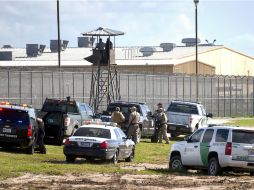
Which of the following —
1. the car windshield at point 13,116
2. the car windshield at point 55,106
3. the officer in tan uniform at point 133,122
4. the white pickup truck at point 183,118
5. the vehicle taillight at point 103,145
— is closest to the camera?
the vehicle taillight at point 103,145

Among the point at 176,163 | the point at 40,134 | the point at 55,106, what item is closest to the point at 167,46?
the point at 55,106

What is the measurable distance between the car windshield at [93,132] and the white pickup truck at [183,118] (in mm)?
15791

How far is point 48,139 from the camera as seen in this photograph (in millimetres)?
34781

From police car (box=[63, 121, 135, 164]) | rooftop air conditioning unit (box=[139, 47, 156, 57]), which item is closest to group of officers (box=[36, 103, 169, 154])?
police car (box=[63, 121, 135, 164])

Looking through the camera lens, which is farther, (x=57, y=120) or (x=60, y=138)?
(x=60, y=138)

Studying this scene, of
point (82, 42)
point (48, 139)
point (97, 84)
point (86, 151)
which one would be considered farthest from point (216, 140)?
point (82, 42)

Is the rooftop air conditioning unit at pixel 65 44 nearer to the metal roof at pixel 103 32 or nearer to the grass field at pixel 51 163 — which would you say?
the metal roof at pixel 103 32

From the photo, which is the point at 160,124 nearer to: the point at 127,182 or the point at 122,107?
the point at 122,107

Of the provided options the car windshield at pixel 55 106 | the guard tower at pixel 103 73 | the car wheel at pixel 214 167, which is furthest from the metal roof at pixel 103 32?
the car wheel at pixel 214 167

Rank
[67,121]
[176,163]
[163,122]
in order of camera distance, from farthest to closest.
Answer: [163,122] → [67,121] → [176,163]

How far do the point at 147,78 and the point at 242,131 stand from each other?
1392 inches

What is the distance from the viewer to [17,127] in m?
30.0

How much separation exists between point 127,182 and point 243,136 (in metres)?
4.67

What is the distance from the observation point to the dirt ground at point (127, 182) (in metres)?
20.9
